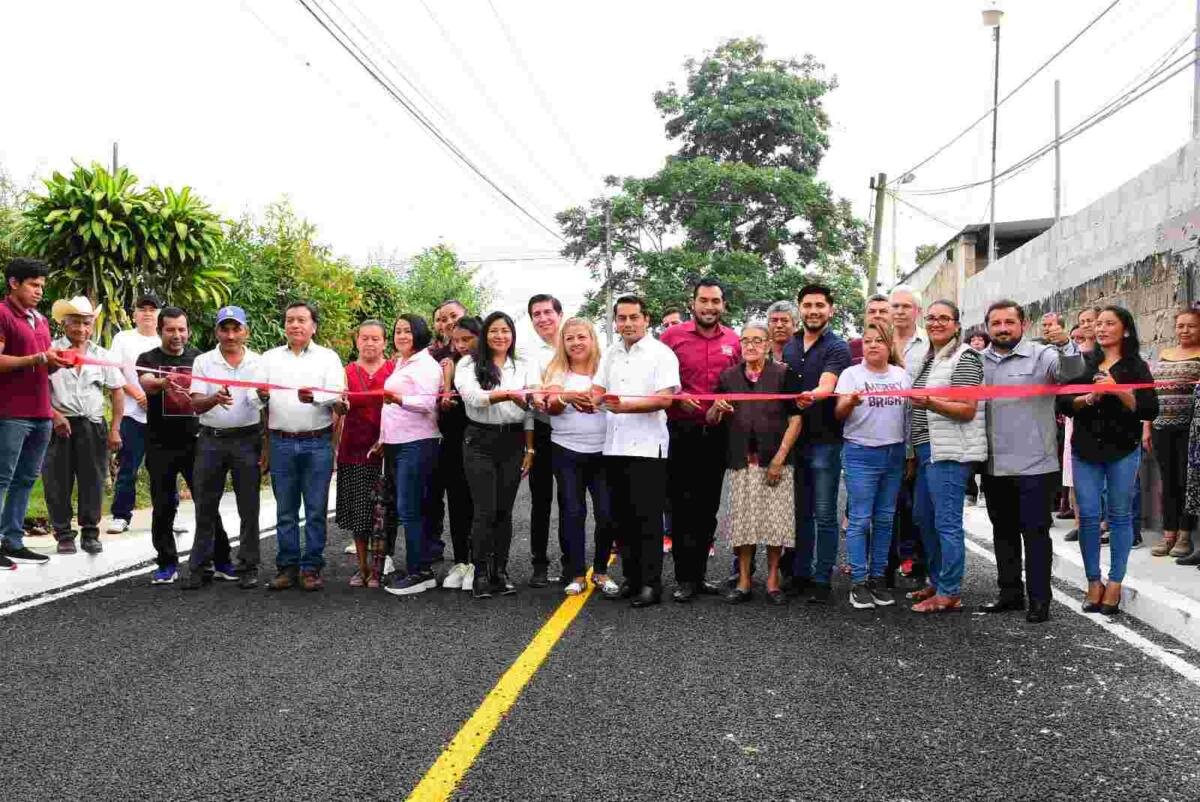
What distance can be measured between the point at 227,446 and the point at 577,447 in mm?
2425

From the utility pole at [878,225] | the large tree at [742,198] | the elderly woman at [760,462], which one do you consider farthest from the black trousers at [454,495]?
the large tree at [742,198]

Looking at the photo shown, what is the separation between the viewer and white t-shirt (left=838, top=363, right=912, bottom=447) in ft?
21.4

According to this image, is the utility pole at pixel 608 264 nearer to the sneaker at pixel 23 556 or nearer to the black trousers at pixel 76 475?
the black trousers at pixel 76 475

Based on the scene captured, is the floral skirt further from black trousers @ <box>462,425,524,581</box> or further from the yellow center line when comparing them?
black trousers @ <box>462,425,524,581</box>

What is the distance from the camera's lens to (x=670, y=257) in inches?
1474

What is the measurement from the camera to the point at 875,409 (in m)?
6.53

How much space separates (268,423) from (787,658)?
12.8 feet

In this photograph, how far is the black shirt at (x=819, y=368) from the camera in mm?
6805

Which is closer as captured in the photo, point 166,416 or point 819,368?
point 819,368

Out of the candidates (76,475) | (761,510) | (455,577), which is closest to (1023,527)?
(761,510)

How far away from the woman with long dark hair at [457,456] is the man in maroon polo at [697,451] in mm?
1408

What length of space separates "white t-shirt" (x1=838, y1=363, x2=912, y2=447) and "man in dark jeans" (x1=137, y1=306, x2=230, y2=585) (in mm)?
4404

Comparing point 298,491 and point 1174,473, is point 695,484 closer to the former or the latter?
point 298,491

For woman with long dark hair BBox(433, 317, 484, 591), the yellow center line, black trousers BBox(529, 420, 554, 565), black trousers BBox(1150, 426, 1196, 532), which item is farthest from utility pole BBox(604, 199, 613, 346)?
the yellow center line
